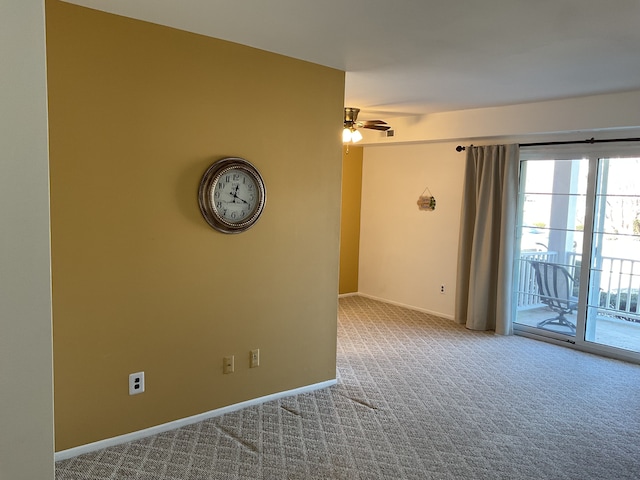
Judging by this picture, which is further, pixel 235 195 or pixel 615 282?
pixel 615 282

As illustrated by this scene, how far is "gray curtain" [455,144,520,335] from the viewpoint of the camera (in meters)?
5.59

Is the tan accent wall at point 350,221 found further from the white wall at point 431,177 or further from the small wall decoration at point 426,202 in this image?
the small wall decoration at point 426,202

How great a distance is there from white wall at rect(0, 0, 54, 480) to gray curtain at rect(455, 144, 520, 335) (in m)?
5.14

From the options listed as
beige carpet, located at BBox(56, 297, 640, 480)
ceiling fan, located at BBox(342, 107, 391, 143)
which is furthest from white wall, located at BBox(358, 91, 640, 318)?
beige carpet, located at BBox(56, 297, 640, 480)

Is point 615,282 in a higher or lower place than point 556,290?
higher

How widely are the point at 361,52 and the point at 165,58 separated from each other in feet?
4.11

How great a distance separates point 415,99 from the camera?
501cm

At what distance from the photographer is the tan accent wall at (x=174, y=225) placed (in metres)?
2.76

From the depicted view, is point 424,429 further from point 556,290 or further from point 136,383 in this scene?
point 556,290

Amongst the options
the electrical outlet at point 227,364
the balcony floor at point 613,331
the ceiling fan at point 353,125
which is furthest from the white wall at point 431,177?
the electrical outlet at point 227,364

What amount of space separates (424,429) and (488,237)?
2944 millimetres

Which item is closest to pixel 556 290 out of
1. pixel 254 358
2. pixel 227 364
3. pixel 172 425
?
pixel 254 358

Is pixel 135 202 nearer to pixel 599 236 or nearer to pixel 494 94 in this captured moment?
pixel 494 94

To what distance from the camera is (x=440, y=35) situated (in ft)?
9.51
